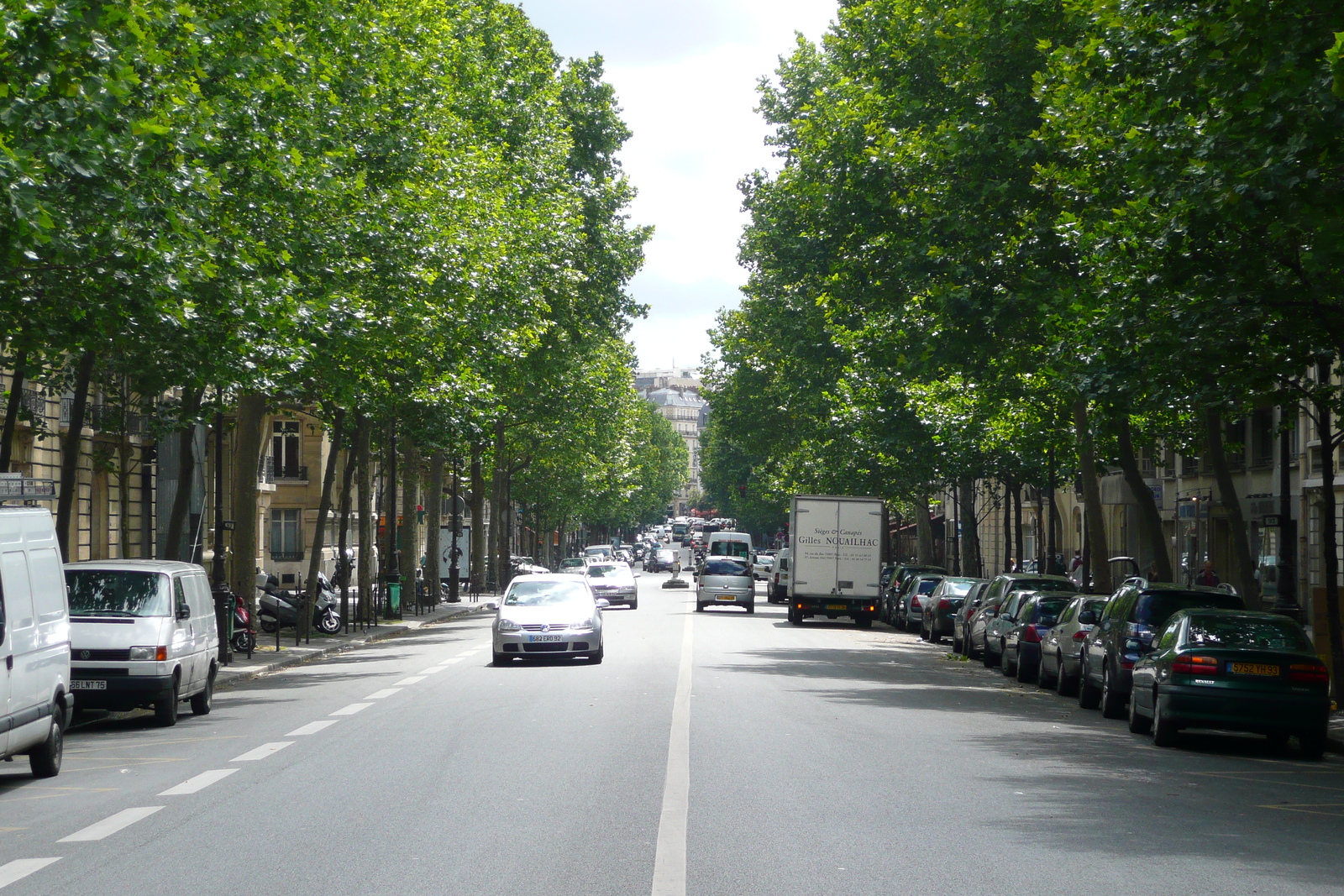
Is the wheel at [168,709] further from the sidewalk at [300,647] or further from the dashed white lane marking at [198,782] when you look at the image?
the sidewalk at [300,647]

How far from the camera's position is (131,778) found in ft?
41.0

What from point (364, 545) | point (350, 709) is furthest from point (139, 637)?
point (364, 545)

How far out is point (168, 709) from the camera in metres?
16.9

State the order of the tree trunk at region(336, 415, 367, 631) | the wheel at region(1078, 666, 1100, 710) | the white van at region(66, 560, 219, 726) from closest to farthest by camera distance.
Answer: the white van at region(66, 560, 219, 726) < the wheel at region(1078, 666, 1100, 710) < the tree trunk at region(336, 415, 367, 631)

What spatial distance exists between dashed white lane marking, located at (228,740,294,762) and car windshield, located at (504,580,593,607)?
36.6 feet

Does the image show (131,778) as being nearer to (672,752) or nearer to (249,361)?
(672,752)

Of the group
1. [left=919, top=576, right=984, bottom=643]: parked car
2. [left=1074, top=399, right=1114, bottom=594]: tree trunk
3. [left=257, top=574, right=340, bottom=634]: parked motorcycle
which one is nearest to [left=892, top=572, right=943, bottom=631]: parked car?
[left=919, top=576, right=984, bottom=643]: parked car

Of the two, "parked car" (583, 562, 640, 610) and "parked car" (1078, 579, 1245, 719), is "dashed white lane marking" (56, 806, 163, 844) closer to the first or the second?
"parked car" (1078, 579, 1245, 719)

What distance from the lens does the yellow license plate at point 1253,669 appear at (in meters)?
15.6

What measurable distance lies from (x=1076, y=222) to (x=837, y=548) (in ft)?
75.1

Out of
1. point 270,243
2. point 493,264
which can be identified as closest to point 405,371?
point 493,264

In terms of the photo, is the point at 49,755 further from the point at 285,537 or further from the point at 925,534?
the point at 285,537

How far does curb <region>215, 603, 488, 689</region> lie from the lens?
967 inches

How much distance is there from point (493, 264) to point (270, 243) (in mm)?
11855
